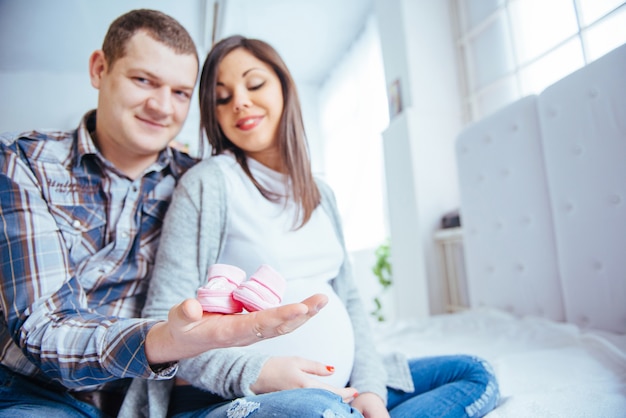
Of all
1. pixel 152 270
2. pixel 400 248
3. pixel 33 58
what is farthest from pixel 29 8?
pixel 400 248

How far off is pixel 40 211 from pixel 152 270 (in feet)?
0.67

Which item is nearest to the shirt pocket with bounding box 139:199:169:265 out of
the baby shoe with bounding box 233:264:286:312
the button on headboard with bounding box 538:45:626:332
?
the baby shoe with bounding box 233:264:286:312

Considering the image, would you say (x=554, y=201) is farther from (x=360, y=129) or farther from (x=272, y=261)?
(x=360, y=129)

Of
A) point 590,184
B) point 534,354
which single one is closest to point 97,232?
point 534,354

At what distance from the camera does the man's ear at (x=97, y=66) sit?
74 cm

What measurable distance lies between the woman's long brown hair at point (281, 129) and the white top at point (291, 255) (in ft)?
0.07

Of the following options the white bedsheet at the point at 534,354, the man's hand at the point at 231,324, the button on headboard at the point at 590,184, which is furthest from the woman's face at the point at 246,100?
the button on headboard at the point at 590,184

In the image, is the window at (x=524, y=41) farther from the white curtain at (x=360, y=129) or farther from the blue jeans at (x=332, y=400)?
the blue jeans at (x=332, y=400)

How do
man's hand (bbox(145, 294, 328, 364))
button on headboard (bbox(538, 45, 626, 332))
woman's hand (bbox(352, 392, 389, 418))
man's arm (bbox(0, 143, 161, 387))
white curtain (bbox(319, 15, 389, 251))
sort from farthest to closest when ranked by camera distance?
white curtain (bbox(319, 15, 389, 251))
button on headboard (bbox(538, 45, 626, 332))
woman's hand (bbox(352, 392, 389, 418))
man's arm (bbox(0, 143, 161, 387))
man's hand (bbox(145, 294, 328, 364))

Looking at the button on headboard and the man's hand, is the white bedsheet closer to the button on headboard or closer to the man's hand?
the button on headboard

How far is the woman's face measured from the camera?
78 centimetres

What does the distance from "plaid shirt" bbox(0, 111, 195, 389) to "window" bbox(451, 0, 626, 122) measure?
4.32ft

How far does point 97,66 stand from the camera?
0.75 meters

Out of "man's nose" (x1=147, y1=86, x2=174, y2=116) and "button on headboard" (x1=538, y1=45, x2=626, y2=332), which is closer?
"man's nose" (x1=147, y1=86, x2=174, y2=116)
